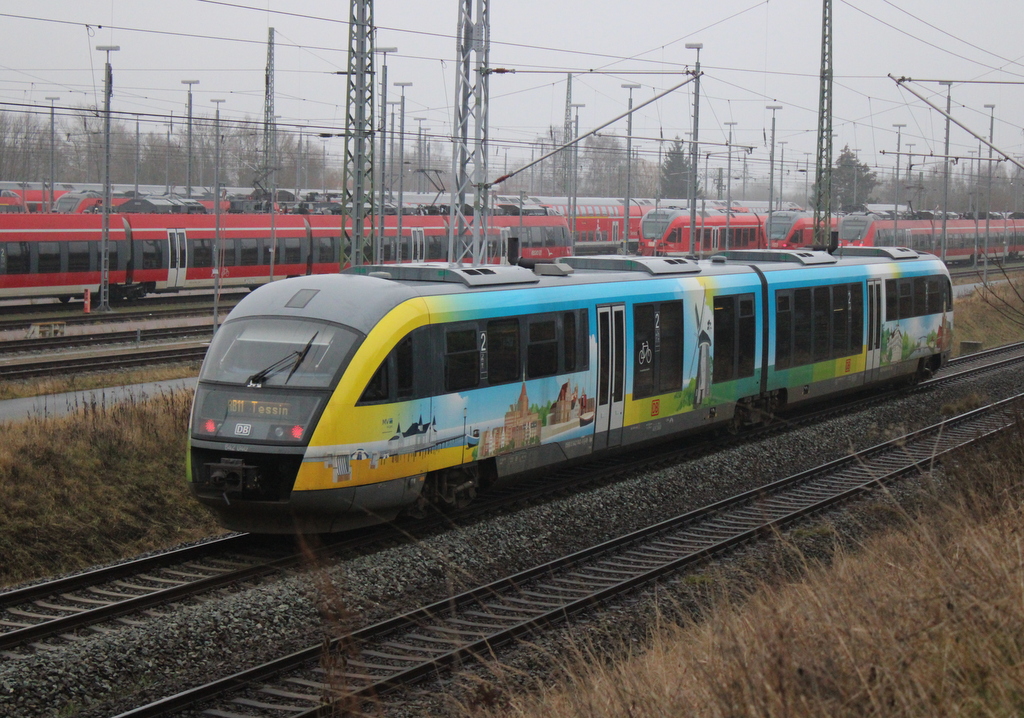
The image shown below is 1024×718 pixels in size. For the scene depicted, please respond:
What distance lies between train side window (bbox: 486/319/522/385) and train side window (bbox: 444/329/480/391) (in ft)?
0.80

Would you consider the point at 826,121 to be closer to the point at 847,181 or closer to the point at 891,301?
the point at 891,301

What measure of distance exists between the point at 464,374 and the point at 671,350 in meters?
4.37

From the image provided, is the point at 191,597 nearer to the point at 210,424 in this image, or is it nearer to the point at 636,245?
the point at 210,424

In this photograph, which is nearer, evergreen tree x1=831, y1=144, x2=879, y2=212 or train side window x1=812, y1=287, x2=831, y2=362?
train side window x1=812, y1=287, x2=831, y2=362

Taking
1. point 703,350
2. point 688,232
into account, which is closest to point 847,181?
point 688,232

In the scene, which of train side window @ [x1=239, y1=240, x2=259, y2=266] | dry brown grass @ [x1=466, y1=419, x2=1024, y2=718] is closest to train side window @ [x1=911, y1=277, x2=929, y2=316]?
dry brown grass @ [x1=466, y1=419, x2=1024, y2=718]

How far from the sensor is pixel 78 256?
3338cm

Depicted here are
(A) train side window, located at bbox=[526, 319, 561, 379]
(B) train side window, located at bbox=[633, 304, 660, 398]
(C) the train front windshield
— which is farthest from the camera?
(B) train side window, located at bbox=[633, 304, 660, 398]

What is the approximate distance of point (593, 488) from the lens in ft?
46.8

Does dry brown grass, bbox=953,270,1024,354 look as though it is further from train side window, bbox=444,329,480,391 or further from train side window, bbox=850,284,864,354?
train side window, bbox=444,329,480,391

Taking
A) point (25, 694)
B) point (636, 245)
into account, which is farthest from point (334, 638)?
point (636, 245)

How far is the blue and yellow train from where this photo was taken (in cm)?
1062

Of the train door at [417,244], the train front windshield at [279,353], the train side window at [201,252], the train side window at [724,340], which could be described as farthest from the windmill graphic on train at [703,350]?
the train door at [417,244]

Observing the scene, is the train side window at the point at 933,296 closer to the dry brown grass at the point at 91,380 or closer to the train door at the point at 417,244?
the dry brown grass at the point at 91,380
